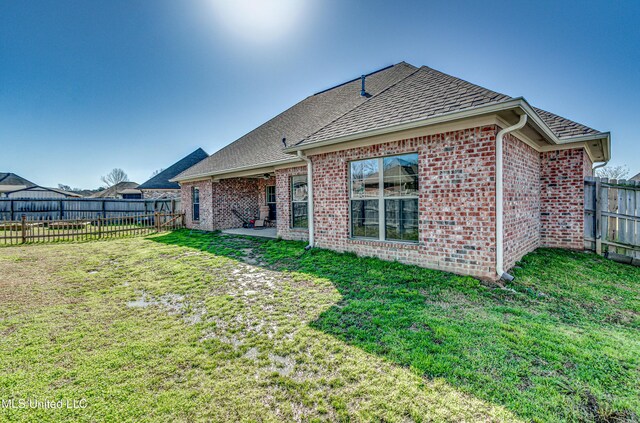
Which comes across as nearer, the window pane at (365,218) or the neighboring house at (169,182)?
the window pane at (365,218)

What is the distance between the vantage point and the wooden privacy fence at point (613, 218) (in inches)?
266

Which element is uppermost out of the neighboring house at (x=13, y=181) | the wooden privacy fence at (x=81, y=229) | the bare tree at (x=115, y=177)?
the bare tree at (x=115, y=177)

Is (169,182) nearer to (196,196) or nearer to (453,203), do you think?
(196,196)

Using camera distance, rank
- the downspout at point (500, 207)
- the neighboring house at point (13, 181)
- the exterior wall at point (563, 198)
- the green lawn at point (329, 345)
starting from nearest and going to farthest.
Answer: the green lawn at point (329, 345) < the downspout at point (500, 207) < the exterior wall at point (563, 198) < the neighboring house at point (13, 181)

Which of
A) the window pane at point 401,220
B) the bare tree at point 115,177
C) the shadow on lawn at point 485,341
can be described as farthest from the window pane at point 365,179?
the bare tree at point 115,177

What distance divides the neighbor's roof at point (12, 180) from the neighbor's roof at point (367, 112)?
4674cm

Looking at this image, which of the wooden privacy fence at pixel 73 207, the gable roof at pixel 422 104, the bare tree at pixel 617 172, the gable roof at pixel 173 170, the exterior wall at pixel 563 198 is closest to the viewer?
the gable roof at pixel 422 104

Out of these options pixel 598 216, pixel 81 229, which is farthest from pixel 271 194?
pixel 598 216

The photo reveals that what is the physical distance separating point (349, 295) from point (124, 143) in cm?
2931

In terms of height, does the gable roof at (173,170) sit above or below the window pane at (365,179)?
above

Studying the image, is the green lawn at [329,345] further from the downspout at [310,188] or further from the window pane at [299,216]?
the window pane at [299,216]

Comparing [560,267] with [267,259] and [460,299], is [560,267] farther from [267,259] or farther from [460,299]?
[267,259]

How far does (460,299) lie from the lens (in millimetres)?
4430

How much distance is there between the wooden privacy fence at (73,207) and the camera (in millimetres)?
17516
